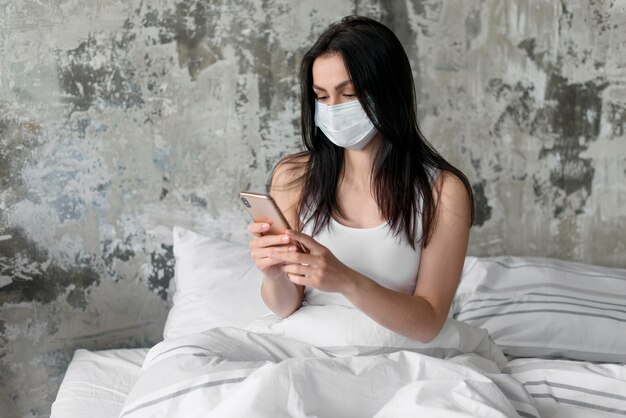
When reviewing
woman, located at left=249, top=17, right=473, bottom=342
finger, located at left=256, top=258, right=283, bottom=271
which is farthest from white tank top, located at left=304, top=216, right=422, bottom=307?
finger, located at left=256, top=258, right=283, bottom=271

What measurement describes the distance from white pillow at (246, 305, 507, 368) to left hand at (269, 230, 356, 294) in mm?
143

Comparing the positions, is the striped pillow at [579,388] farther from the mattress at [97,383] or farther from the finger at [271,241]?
the mattress at [97,383]

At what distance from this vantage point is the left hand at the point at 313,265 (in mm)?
1360

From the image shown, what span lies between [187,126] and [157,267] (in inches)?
16.8

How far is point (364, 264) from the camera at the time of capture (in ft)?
5.32

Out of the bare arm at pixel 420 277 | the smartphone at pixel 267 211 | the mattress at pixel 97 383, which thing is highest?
the smartphone at pixel 267 211

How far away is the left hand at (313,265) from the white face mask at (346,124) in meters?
0.29

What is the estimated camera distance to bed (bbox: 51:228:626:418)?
49.1 inches

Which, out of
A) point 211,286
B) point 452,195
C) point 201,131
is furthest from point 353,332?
point 201,131

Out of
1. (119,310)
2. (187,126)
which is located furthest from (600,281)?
(119,310)

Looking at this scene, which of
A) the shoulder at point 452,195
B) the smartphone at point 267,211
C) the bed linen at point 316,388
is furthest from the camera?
the shoulder at point 452,195

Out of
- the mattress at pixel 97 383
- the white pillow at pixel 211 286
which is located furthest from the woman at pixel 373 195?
the mattress at pixel 97 383

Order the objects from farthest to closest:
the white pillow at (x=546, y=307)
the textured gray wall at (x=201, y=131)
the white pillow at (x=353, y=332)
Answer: the textured gray wall at (x=201, y=131)
the white pillow at (x=546, y=307)
the white pillow at (x=353, y=332)

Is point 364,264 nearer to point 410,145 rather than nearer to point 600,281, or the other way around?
point 410,145
